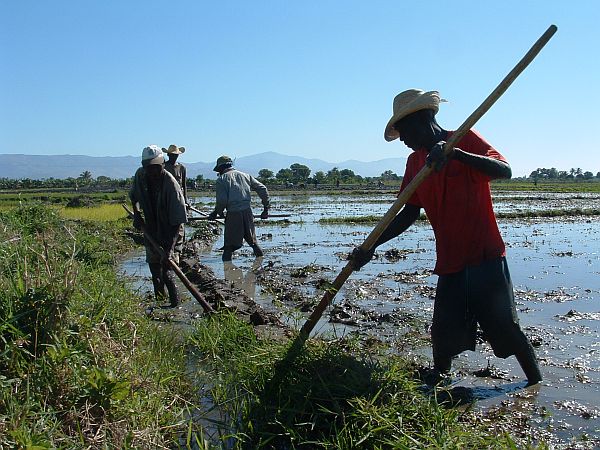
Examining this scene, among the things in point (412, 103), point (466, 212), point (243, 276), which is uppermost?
point (412, 103)

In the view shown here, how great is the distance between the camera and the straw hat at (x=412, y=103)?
3219 millimetres

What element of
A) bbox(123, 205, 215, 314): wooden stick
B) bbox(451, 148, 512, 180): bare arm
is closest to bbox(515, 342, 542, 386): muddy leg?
bbox(451, 148, 512, 180): bare arm

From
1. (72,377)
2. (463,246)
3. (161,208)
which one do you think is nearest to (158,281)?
(161,208)

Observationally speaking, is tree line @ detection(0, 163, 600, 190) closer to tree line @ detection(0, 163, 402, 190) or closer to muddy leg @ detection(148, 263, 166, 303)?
tree line @ detection(0, 163, 402, 190)

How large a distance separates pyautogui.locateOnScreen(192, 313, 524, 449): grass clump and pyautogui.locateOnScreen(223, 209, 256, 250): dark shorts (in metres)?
5.46

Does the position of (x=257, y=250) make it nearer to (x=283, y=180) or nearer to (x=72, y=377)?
(x=72, y=377)

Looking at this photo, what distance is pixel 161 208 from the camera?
5641 mm

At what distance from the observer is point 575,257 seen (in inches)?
371

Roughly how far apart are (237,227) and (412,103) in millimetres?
5912

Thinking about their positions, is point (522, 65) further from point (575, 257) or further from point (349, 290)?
point (575, 257)

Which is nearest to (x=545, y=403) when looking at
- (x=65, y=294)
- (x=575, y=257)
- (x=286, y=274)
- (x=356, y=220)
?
(x=65, y=294)

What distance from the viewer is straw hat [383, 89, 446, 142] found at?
10.6 feet

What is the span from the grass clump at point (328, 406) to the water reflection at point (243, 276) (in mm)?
3535

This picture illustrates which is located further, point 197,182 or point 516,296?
point 197,182
